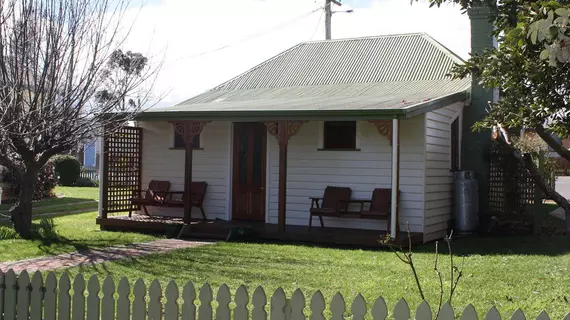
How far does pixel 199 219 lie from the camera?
14.7 meters

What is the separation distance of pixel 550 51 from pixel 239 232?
405 inches

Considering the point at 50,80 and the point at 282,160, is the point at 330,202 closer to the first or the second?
the point at 282,160

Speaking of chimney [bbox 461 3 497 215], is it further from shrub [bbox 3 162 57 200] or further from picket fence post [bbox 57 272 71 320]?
shrub [bbox 3 162 57 200]

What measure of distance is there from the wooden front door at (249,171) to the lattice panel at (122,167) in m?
2.68

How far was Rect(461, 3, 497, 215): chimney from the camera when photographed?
1414 cm

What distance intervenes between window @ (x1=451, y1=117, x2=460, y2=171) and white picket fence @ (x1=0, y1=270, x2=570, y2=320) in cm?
1036

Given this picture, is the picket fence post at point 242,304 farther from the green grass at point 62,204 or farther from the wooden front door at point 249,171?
the green grass at point 62,204

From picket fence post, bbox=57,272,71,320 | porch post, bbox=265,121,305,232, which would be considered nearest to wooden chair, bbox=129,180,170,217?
porch post, bbox=265,121,305,232

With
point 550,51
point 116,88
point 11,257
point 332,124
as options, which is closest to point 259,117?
point 332,124

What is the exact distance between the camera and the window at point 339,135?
1352 cm

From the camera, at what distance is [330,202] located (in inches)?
521

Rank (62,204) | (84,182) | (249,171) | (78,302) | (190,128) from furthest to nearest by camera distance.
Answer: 1. (84,182)
2. (62,204)
3. (249,171)
4. (190,128)
5. (78,302)

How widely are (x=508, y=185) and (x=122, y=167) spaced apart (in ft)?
29.5

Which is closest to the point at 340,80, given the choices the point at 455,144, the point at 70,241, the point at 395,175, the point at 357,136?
the point at 357,136
